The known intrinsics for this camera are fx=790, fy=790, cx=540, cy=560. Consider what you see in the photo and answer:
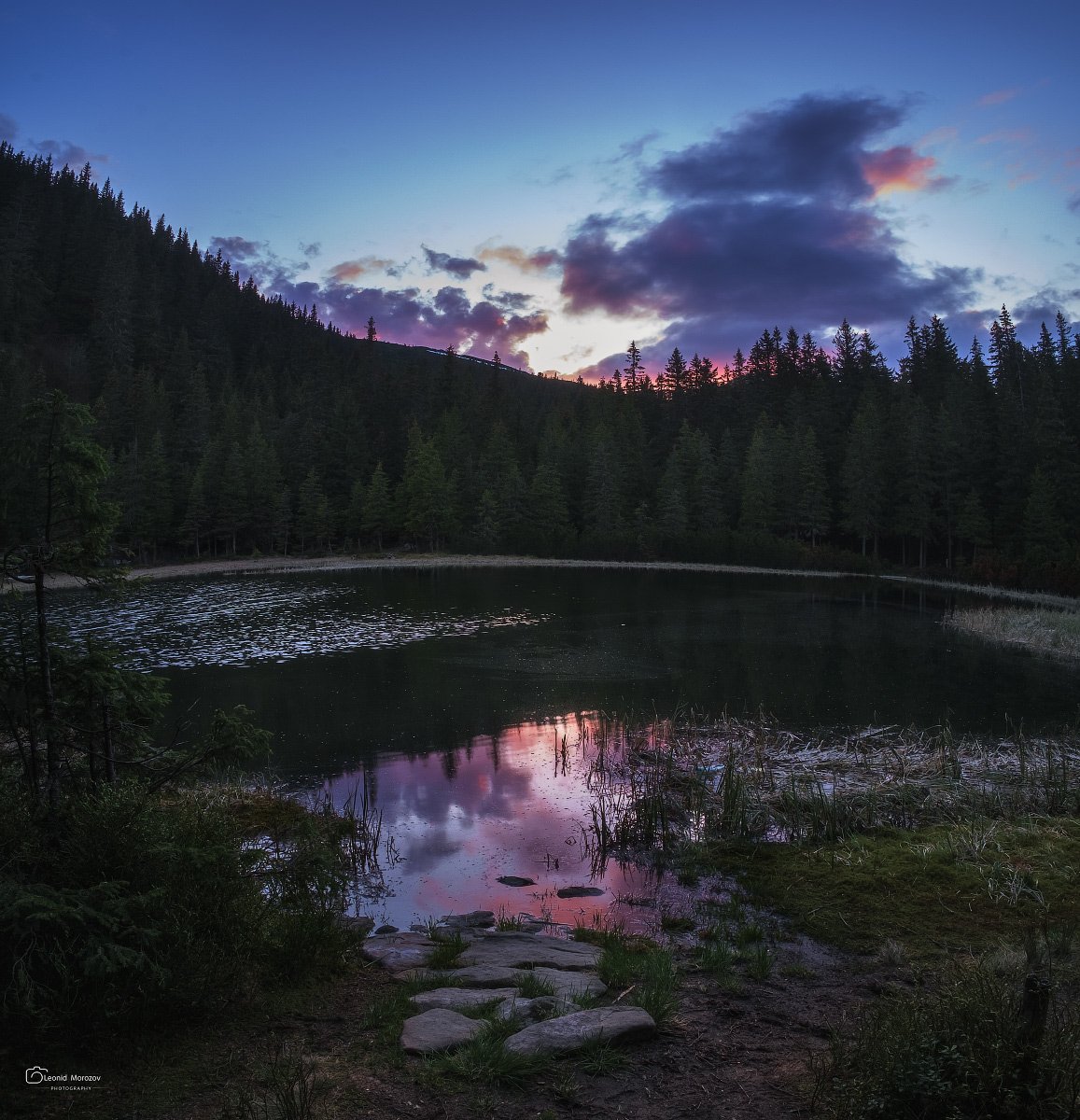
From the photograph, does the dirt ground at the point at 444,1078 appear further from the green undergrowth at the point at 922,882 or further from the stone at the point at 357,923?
the green undergrowth at the point at 922,882

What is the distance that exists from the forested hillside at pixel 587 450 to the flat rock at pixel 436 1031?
48158 millimetres

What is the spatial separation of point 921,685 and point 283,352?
140561 millimetres

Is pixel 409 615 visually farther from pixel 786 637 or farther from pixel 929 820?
pixel 929 820

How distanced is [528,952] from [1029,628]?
31.9m

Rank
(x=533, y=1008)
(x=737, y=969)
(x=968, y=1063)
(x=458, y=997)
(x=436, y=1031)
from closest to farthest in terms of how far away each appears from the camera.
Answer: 1. (x=968, y=1063)
2. (x=436, y=1031)
3. (x=533, y=1008)
4. (x=458, y=997)
5. (x=737, y=969)

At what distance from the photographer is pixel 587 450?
9125cm

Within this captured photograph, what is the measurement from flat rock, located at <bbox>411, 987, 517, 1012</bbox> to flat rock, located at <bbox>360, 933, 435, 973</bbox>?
0.80m

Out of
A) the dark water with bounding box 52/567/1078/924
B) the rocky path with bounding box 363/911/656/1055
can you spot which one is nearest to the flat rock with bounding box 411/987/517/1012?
the rocky path with bounding box 363/911/656/1055

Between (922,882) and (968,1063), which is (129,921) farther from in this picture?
(922,882)

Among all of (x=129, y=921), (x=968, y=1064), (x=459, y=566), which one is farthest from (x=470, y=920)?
(x=459, y=566)

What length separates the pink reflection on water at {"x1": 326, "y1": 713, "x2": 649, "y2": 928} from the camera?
9328 mm

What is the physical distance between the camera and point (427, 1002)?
18.5 ft

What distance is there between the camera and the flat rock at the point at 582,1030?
492 centimetres

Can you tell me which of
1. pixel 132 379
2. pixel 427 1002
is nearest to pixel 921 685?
pixel 427 1002
